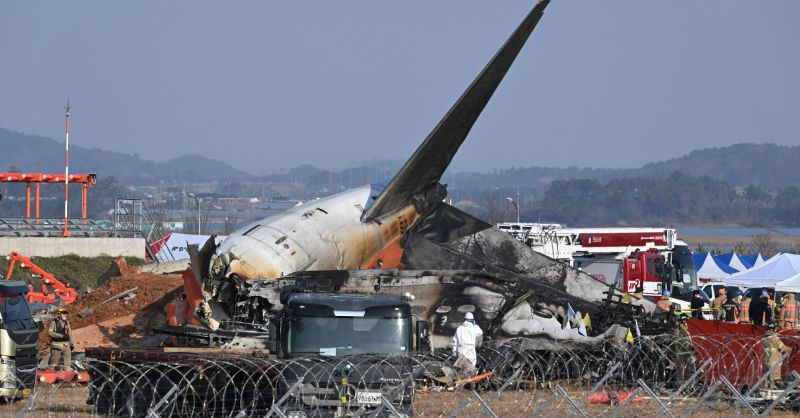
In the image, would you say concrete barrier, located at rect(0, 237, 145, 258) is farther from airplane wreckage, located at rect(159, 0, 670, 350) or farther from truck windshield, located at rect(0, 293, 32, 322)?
truck windshield, located at rect(0, 293, 32, 322)

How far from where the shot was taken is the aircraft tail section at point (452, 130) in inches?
1211

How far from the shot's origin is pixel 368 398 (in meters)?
15.8

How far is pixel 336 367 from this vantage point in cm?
1565

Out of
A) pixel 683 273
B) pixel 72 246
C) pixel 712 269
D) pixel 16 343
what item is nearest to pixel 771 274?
pixel 683 273

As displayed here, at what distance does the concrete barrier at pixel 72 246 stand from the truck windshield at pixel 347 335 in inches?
1470

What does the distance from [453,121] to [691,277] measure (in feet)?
67.6

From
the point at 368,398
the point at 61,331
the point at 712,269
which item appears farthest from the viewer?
the point at 712,269

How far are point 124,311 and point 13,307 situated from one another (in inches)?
269

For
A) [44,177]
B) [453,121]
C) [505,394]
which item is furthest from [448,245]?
[44,177]

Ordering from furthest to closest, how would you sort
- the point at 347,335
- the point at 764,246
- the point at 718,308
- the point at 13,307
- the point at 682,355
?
1. the point at 764,246
2. the point at 718,308
3. the point at 682,355
4. the point at 13,307
5. the point at 347,335

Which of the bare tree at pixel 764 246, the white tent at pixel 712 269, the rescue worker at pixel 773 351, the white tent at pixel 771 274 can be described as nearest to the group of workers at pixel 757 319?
the rescue worker at pixel 773 351

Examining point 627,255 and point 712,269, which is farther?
point 712,269

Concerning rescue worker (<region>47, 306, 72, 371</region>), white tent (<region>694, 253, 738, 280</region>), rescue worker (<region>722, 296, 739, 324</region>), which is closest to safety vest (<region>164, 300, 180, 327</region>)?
rescue worker (<region>47, 306, 72, 371</region>)

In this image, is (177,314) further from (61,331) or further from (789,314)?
(789,314)
